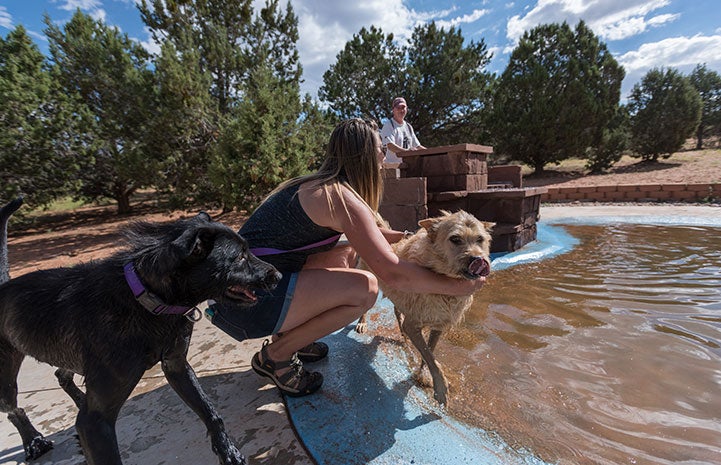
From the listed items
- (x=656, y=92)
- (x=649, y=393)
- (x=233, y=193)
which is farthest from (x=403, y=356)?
(x=656, y=92)

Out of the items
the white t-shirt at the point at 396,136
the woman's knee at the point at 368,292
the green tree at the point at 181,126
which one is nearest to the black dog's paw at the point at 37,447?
the woman's knee at the point at 368,292

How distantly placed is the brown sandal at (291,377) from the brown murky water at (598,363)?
1.08 m

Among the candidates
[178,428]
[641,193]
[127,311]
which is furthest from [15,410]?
[641,193]

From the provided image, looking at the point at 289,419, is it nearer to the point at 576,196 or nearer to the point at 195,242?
the point at 195,242

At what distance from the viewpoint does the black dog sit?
5.16ft

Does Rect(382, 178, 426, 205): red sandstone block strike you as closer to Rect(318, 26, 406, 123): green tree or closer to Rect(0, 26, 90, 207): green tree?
Rect(0, 26, 90, 207): green tree

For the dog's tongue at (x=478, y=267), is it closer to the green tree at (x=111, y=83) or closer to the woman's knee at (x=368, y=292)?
the woman's knee at (x=368, y=292)

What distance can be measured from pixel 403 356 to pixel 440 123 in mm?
24735

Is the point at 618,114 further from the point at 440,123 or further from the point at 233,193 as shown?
the point at 233,193

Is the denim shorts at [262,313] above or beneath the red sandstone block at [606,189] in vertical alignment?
above

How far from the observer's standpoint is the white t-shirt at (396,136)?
7590 millimetres

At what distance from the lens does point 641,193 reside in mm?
12625

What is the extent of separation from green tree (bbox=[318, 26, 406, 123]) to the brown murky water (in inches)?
839

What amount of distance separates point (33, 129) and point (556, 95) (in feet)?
85.5
